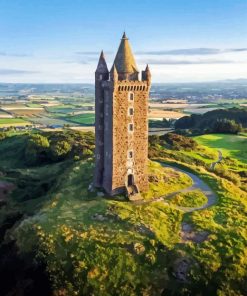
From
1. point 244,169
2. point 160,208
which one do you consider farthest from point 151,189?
point 244,169

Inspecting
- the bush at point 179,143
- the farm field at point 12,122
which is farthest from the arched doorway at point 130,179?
the farm field at point 12,122

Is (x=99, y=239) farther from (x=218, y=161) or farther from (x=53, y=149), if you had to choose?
(x=53, y=149)

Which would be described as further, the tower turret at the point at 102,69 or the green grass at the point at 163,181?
the green grass at the point at 163,181

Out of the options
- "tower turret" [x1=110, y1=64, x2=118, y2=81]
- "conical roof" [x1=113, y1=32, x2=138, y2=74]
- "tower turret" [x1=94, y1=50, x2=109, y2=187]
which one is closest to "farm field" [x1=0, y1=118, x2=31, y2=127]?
"tower turret" [x1=94, y1=50, x2=109, y2=187]

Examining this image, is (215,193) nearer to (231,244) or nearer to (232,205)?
(232,205)

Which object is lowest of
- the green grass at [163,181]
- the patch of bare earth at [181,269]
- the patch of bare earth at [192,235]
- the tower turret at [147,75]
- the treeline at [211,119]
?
the treeline at [211,119]

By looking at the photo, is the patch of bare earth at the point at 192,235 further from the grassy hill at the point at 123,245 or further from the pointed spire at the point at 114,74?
the pointed spire at the point at 114,74

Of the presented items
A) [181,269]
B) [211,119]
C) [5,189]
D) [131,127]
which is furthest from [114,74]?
[211,119]
